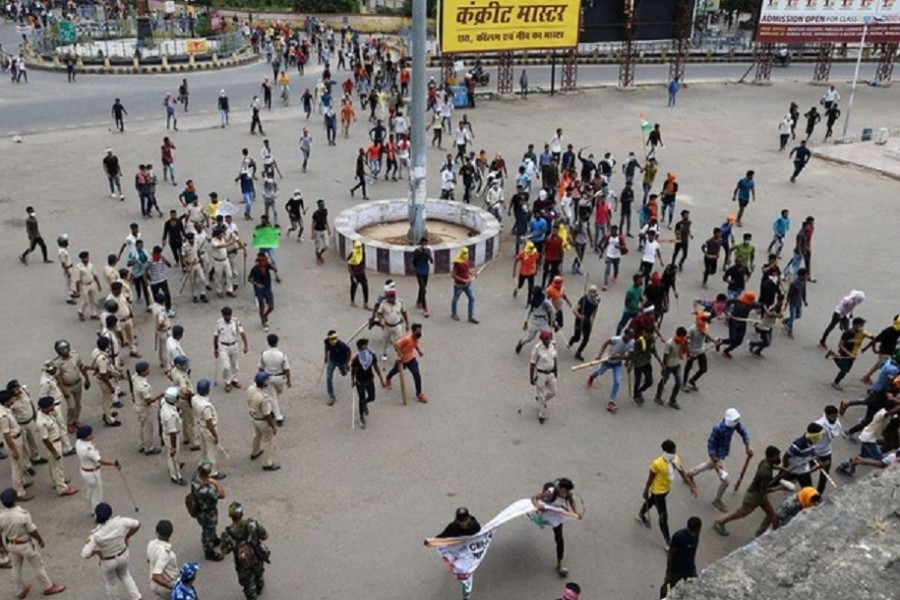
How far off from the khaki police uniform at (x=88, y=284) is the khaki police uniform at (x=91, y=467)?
527 centimetres

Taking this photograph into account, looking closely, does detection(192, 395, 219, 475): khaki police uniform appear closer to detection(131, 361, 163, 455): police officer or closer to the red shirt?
detection(131, 361, 163, 455): police officer

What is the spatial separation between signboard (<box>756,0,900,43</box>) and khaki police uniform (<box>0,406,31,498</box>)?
112ft

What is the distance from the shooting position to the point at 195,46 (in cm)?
3988

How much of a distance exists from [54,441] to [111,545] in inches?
94.7

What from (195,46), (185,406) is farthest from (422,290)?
(195,46)

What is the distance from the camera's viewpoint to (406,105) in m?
28.9

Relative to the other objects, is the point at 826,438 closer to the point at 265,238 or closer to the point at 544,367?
the point at 544,367

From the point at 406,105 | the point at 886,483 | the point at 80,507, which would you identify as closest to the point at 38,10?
the point at 406,105

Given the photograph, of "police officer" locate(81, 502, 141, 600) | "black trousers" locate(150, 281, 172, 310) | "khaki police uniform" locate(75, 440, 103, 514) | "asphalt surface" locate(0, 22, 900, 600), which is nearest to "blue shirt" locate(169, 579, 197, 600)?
"police officer" locate(81, 502, 141, 600)

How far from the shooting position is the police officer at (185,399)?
959 cm

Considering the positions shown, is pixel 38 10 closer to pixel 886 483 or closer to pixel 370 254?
pixel 370 254

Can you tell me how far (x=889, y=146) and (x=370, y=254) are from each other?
19291 mm

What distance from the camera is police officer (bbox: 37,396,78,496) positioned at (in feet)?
29.5

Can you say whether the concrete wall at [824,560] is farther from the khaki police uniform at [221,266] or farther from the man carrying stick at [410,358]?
the khaki police uniform at [221,266]
